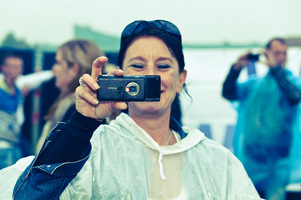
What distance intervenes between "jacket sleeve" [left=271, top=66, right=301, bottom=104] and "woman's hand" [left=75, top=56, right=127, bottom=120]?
2.33 meters

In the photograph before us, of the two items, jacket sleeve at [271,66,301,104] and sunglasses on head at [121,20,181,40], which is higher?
sunglasses on head at [121,20,181,40]

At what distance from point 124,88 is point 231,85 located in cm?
229

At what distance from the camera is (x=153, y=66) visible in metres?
1.44

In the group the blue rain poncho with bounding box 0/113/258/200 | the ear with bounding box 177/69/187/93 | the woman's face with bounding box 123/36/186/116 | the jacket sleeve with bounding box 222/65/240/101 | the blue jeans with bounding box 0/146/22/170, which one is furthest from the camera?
the jacket sleeve with bounding box 222/65/240/101

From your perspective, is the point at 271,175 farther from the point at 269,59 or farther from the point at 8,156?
the point at 8,156

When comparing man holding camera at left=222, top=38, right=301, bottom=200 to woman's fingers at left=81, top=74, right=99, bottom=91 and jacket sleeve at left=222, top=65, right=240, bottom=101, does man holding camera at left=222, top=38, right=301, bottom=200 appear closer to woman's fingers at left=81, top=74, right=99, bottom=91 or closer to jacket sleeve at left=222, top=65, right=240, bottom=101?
jacket sleeve at left=222, top=65, right=240, bottom=101

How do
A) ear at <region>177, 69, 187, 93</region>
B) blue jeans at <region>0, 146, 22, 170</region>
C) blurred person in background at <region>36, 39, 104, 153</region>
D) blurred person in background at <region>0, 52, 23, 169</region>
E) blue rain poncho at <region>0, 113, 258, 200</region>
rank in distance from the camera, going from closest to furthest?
blue rain poncho at <region>0, 113, 258, 200</region> → ear at <region>177, 69, 187, 93</region> → blurred person in background at <region>36, 39, 104, 153</region> → blue jeans at <region>0, 146, 22, 170</region> → blurred person in background at <region>0, 52, 23, 169</region>

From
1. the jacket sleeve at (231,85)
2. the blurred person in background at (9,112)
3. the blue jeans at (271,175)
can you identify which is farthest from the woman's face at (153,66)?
the blue jeans at (271,175)

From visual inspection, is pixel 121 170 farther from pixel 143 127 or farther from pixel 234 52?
pixel 234 52

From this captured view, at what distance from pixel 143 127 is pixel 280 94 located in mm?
2050

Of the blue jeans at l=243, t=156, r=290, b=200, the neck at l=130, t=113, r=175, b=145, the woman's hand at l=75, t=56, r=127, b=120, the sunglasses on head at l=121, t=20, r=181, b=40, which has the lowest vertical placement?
the blue jeans at l=243, t=156, r=290, b=200

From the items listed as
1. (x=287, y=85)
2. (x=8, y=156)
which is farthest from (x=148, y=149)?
(x=287, y=85)

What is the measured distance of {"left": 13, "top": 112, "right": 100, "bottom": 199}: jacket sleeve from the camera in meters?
1.09

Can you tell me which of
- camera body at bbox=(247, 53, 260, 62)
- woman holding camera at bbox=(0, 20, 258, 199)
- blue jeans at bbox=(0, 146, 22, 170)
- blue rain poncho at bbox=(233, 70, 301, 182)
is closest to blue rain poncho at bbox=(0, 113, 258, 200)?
woman holding camera at bbox=(0, 20, 258, 199)
